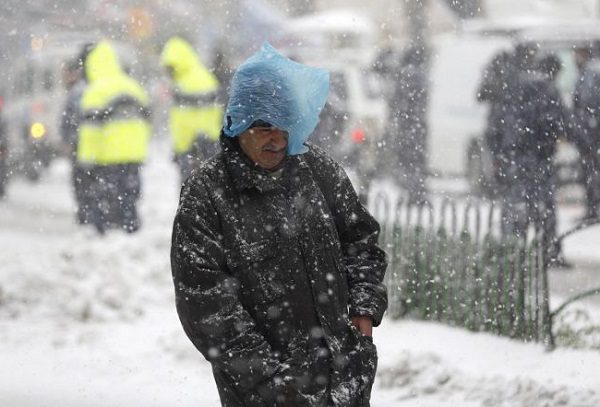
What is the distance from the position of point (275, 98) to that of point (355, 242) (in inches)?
19.4

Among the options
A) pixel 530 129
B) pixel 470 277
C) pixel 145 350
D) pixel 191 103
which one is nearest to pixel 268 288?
pixel 470 277

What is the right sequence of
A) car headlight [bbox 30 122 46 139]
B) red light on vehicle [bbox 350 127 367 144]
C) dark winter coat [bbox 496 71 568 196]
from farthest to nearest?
car headlight [bbox 30 122 46 139] → red light on vehicle [bbox 350 127 367 144] → dark winter coat [bbox 496 71 568 196]

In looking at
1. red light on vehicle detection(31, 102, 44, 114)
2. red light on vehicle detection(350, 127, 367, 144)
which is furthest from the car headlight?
red light on vehicle detection(350, 127, 367, 144)

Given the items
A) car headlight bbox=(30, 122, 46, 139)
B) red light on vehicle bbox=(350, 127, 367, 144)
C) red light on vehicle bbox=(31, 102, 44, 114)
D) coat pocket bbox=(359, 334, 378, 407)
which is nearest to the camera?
coat pocket bbox=(359, 334, 378, 407)

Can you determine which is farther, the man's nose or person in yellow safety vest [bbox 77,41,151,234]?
person in yellow safety vest [bbox 77,41,151,234]

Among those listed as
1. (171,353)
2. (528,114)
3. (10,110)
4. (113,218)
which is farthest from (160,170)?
(171,353)

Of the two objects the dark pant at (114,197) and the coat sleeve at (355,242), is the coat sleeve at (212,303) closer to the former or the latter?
the coat sleeve at (355,242)

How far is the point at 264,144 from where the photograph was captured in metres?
3.15

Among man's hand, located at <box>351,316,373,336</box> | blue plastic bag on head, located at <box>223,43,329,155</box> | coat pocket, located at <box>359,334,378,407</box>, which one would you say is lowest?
coat pocket, located at <box>359,334,378,407</box>

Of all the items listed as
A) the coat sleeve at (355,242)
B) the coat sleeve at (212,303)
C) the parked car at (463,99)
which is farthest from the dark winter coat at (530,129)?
the coat sleeve at (212,303)

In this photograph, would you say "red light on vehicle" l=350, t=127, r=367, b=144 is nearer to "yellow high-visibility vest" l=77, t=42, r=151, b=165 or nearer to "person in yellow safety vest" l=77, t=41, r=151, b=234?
"person in yellow safety vest" l=77, t=41, r=151, b=234

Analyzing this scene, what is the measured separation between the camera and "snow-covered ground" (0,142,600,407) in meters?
5.70

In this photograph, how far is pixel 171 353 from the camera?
22.0 feet

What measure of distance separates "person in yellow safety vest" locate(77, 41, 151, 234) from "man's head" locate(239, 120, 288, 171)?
6.75 meters
